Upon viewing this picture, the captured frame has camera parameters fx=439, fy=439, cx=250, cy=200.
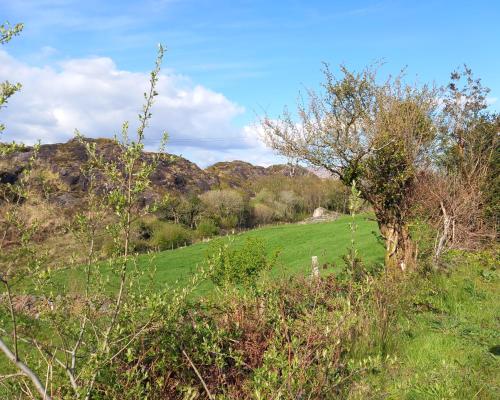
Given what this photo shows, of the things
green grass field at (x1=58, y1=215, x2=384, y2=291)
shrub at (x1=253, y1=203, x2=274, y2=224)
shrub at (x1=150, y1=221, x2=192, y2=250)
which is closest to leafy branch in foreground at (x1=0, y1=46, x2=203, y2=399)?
green grass field at (x1=58, y1=215, x2=384, y2=291)

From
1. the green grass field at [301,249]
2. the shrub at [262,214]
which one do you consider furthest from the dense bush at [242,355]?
the shrub at [262,214]

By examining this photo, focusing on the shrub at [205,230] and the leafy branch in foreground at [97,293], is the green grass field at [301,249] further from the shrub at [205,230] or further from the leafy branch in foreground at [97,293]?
the leafy branch in foreground at [97,293]

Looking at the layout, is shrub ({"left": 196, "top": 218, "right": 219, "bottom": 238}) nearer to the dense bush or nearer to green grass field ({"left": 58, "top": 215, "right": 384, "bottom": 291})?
green grass field ({"left": 58, "top": 215, "right": 384, "bottom": 291})

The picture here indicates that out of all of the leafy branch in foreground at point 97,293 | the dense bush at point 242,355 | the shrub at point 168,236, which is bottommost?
the shrub at point 168,236

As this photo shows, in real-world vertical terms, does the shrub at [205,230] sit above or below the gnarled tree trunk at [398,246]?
below

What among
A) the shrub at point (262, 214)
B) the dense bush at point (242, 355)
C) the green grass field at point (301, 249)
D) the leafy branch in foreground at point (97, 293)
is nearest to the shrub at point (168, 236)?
the green grass field at point (301, 249)

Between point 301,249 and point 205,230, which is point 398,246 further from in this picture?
point 205,230

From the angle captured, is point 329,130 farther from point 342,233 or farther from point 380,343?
point 342,233

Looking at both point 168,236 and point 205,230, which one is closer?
point 168,236

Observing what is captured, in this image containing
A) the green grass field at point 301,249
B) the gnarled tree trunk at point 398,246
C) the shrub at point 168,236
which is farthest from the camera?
the shrub at point 168,236

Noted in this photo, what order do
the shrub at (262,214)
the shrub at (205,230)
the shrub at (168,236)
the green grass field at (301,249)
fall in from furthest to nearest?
the shrub at (262,214) < the shrub at (205,230) < the shrub at (168,236) < the green grass field at (301,249)

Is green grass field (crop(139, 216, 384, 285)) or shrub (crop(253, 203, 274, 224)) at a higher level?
shrub (crop(253, 203, 274, 224))

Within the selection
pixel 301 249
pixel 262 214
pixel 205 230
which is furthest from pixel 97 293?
pixel 262 214

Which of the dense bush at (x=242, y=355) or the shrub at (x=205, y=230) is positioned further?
the shrub at (x=205, y=230)
